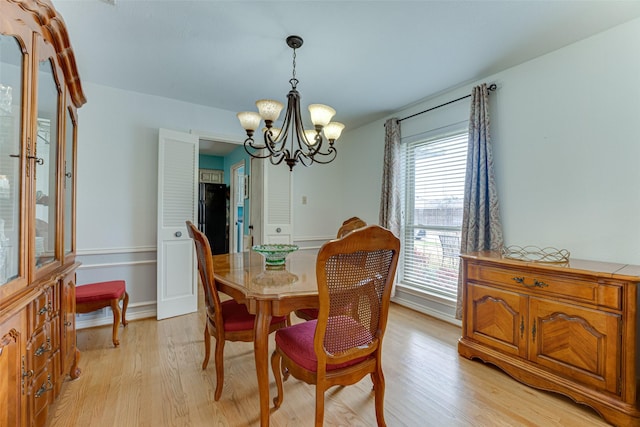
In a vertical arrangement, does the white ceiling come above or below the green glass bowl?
above

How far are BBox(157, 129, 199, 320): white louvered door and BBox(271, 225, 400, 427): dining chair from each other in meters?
2.20

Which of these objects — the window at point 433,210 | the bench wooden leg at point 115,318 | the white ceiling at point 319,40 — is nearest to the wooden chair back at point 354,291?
the white ceiling at point 319,40

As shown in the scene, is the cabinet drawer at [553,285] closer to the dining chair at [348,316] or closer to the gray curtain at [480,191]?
the gray curtain at [480,191]

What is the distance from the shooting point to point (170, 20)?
1.93 metres

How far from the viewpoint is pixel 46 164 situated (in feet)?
4.86

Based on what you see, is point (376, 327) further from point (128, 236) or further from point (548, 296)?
point (128, 236)

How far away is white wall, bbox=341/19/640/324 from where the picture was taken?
1942 mm

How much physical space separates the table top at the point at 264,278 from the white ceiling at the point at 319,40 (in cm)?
171

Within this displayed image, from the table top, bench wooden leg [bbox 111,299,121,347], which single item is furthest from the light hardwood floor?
the table top

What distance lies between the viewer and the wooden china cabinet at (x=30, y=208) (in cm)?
103

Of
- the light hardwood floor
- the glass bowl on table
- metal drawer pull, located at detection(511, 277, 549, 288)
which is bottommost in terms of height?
the light hardwood floor

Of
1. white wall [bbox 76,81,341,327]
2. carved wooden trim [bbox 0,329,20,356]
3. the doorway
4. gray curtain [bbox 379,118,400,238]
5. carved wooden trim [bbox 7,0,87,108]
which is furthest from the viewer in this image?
the doorway

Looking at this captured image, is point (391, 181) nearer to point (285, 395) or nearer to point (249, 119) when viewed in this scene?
point (249, 119)

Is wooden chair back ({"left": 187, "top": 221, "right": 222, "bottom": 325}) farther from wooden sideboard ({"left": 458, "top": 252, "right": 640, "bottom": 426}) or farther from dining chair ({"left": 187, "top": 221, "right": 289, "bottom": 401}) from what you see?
wooden sideboard ({"left": 458, "top": 252, "right": 640, "bottom": 426})
